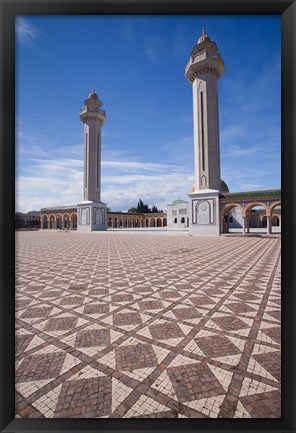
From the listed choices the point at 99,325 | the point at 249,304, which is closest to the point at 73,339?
the point at 99,325

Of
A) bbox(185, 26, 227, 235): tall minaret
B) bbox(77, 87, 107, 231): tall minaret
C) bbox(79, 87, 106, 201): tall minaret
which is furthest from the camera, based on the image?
bbox(79, 87, 106, 201): tall minaret

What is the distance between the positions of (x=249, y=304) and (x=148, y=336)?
74.8 inches

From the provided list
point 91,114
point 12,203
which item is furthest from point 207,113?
point 12,203

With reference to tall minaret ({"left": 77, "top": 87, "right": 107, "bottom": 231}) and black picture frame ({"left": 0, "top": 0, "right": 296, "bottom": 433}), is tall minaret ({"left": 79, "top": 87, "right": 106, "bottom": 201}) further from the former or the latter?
black picture frame ({"left": 0, "top": 0, "right": 296, "bottom": 433})

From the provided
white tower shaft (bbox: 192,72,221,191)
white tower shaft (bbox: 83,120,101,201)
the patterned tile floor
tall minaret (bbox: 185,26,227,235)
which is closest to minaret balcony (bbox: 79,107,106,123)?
white tower shaft (bbox: 83,120,101,201)

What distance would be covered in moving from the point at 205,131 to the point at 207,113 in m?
1.63

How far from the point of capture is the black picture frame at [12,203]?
112cm

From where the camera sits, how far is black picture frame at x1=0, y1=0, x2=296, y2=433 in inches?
44.0

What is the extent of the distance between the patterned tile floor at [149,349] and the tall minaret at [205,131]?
16.6 metres

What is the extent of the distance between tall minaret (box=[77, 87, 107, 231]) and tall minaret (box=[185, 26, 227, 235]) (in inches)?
546

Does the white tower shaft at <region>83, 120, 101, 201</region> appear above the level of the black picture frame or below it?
above

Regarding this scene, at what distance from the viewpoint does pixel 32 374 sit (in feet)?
7.16

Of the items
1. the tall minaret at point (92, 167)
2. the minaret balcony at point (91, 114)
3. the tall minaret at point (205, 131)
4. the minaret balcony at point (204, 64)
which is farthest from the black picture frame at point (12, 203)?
the minaret balcony at point (91, 114)

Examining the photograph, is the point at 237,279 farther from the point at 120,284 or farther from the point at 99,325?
the point at 99,325
